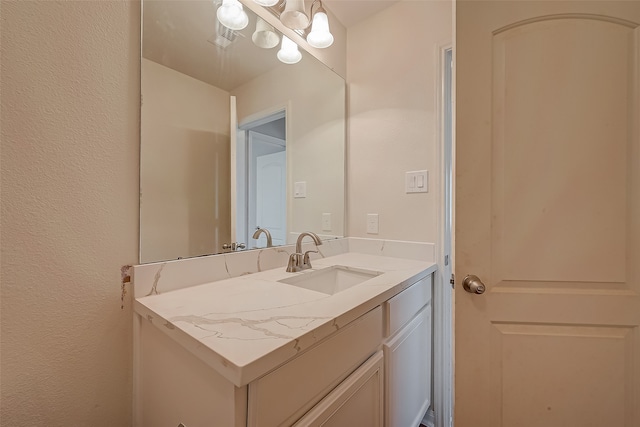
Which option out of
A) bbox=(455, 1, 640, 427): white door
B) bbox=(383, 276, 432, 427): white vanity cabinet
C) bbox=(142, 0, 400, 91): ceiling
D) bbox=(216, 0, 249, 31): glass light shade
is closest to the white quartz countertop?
bbox=(383, 276, 432, 427): white vanity cabinet

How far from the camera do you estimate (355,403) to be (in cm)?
79

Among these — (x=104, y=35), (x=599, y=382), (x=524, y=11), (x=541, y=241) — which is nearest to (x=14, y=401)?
(x=104, y=35)

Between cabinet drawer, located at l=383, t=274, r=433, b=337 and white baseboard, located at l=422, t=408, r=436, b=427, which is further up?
cabinet drawer, located at l=383, t=274, r=433, b=337

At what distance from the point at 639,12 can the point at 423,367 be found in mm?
1559

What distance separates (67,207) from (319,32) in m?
1.34

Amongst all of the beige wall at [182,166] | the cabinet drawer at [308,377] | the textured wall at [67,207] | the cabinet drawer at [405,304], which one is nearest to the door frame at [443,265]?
the cabinet drawer at [405,304]

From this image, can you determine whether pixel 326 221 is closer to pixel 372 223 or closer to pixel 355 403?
pixel 372 223

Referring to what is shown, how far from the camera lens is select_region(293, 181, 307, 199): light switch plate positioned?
1524 mm

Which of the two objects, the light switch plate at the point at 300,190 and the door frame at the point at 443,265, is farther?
the light switch plate at the point at 300,190

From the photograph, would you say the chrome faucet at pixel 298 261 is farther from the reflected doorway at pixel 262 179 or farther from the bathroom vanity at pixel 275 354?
the reflected doorway at pixel 262 179

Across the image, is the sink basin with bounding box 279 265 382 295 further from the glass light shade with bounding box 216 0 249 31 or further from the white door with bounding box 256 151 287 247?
the glass light shade with bounding box 216 0 249 31

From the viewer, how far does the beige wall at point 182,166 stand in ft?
2.89

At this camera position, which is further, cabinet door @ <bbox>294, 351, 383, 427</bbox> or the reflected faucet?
the reflected faucet

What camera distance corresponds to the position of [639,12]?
0.82 metres
